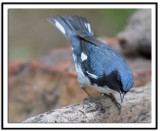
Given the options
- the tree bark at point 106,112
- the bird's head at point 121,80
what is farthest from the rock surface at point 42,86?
the bird's head at point 121,80

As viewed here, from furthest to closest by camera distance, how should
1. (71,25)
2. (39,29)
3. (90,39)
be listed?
(39,29)
(71,25)
(90,39)

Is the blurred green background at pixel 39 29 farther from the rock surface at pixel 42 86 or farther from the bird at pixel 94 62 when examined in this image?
the bird at pixel 94 62

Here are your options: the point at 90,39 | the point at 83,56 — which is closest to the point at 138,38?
the point at 90,39

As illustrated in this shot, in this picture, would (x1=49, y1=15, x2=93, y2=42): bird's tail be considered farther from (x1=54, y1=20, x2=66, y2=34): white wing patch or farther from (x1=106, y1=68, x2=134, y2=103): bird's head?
(x1=106, y1=68, x2=134, y2=103): bird's head

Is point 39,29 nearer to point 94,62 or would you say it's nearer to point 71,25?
point 71,25
